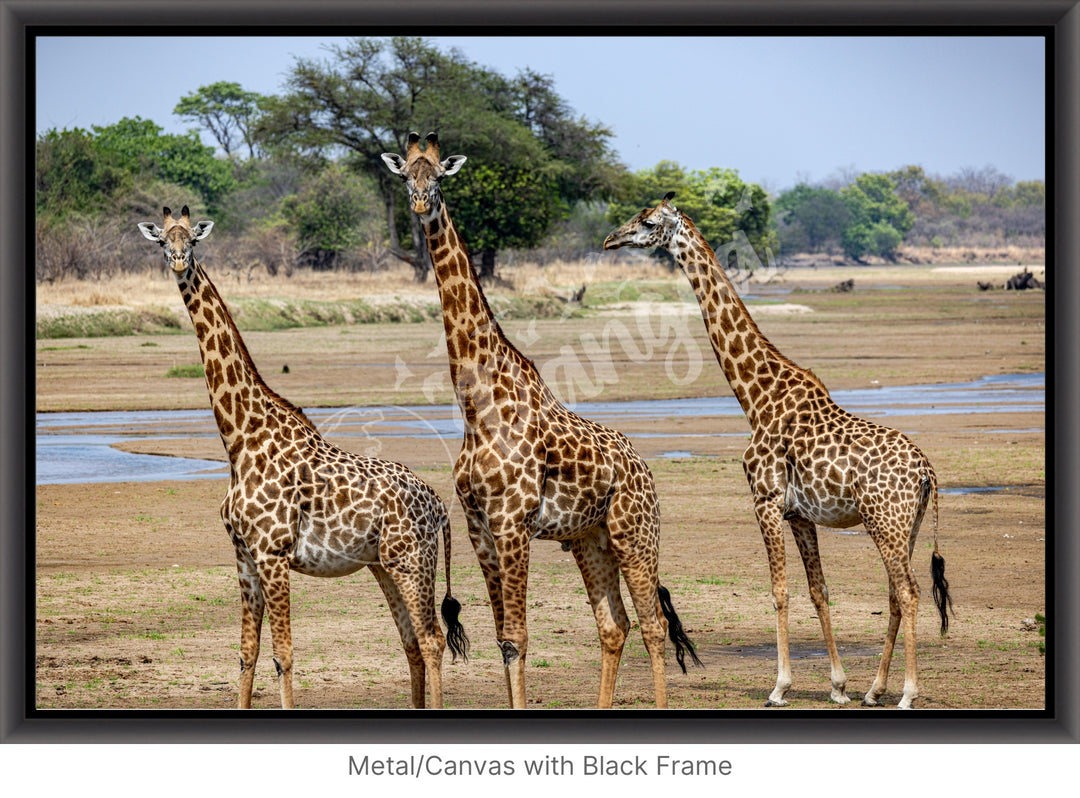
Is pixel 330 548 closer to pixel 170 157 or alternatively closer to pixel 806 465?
pixel 806 465

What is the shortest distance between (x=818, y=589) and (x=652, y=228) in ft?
8.38

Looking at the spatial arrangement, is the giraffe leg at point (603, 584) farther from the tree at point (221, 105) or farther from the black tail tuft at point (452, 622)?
the tree at point (221, 105)

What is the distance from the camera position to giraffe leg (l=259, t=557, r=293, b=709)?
7684 millimetres

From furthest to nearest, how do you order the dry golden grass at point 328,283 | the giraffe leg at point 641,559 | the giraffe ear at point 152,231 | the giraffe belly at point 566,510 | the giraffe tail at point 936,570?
the dry golden grass at point 328,283, the giraffe tail at point 936,570, the giraffe leg at point 641,559, the giraffe belly at point 566,510, the giraffe ear at point 152,231

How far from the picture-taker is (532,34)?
25.6 ft

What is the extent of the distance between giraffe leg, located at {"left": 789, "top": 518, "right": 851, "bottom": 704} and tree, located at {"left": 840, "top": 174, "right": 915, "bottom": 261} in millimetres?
52063

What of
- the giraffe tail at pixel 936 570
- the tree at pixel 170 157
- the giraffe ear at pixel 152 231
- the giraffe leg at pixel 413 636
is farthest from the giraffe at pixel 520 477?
the tree at pixel 170 157

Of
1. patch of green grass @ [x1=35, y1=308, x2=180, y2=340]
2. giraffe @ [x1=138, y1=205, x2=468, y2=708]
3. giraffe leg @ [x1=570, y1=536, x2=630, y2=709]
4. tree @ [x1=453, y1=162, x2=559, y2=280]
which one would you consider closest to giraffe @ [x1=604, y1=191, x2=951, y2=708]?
giraffe leg @ [x1=570, y1=536, x2=630, y2=709]

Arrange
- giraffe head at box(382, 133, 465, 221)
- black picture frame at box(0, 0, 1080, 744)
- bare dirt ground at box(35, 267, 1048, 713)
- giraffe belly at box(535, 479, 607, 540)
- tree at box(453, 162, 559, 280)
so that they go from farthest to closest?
tree at box(453, 162, 559, 280), bare dirt ground at box(35, 267, 1048, 713), giraffe belly at box(535, 479, 607, 540), giraffe head at box(382, 133, 465, 221), black picture frame at box(0, 0, 1080, 744)

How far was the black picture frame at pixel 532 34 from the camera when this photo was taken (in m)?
7.40

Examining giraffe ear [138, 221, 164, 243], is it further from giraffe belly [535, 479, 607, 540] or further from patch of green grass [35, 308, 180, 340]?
patch of green grass [35, 308, 180, 340]

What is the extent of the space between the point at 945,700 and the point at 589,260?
127 ft

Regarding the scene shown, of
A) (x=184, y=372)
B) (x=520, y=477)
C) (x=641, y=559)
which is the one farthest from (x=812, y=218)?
(x=520, y=477)

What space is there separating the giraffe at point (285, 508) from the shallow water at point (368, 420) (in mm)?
9517
